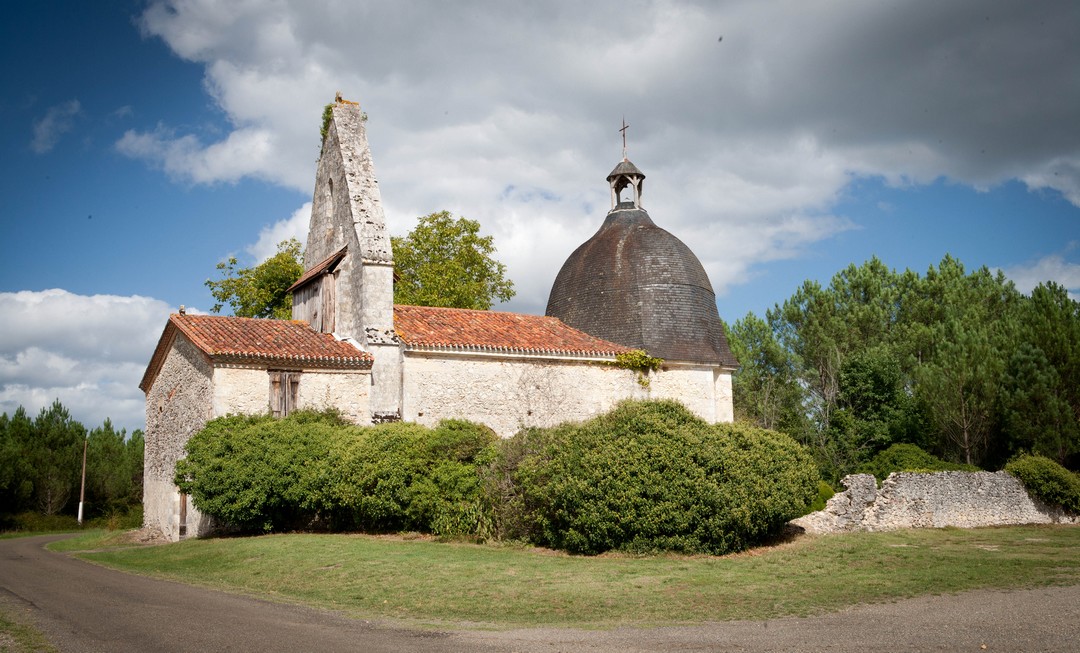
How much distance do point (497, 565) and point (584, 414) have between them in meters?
11.1

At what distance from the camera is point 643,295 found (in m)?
27.6

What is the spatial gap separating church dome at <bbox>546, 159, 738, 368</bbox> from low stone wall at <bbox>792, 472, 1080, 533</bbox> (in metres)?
6.97

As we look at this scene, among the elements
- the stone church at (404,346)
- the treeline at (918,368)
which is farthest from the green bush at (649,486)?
the treeline at (918,368)

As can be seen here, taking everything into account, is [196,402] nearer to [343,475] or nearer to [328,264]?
[343,475]

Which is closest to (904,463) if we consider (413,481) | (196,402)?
(413,481)


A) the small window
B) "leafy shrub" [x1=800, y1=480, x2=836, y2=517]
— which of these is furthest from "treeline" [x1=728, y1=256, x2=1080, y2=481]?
the small window

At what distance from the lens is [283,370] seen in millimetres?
22203

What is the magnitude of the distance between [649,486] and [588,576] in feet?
9.49

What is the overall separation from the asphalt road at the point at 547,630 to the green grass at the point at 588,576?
29.7 inches

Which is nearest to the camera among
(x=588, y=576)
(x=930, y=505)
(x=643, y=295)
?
(x=588, y=576)

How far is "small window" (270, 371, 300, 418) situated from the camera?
864 inches

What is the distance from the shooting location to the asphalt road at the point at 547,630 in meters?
8.74

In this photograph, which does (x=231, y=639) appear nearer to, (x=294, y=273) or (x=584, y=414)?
(x=584, y=414)

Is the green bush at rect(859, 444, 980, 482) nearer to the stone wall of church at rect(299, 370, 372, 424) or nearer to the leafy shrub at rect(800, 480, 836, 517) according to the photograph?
the leafy shrub at rect(800, 480, 836, 517)
